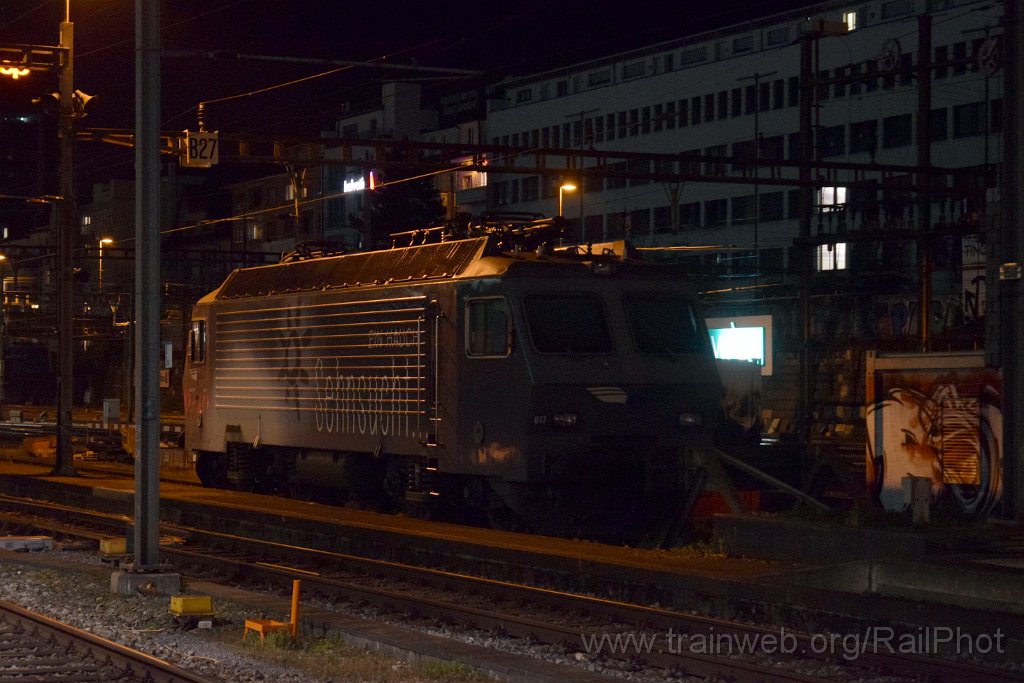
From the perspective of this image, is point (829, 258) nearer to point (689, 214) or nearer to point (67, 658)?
point (689, 214)

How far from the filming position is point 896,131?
192 feet

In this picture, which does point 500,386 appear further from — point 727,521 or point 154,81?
point 154,81

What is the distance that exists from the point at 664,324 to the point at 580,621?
6820 millimetres

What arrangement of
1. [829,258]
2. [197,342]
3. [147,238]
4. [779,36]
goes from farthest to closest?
1. [779,36]
2. [829,258]
3. [197,342]
4. [147,238]

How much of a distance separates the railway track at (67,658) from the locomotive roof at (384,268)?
7.73 meters

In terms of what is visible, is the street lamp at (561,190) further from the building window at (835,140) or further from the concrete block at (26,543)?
the concrete block at (26,543)

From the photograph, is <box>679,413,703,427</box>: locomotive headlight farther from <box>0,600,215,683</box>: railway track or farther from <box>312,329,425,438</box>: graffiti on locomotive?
<box>0,600,215,683</box>: railway track

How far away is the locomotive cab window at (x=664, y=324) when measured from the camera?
61.7ft

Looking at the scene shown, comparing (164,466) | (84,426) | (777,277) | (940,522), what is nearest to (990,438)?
(940,522)

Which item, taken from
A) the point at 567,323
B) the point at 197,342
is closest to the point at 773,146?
the point at 197,342

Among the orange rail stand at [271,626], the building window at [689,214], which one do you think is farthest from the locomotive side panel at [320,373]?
the building window at [689,214]

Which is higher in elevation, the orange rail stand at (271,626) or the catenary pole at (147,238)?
the catenary pole at (147,238)

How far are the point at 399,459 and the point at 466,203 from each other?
6339cm

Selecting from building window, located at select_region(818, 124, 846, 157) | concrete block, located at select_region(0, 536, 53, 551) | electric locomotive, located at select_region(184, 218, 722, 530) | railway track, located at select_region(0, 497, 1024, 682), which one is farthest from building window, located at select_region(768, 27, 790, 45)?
concrete block, located at select_region(0, 536, 53, 551)
